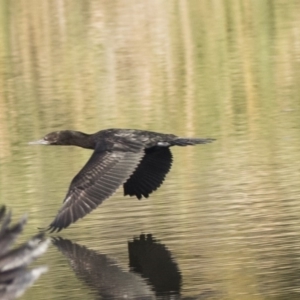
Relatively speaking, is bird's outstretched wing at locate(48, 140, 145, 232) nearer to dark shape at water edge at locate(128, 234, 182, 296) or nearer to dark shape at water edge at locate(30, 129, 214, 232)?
dark shape at water edge at locate(30, 129, 214, 232)

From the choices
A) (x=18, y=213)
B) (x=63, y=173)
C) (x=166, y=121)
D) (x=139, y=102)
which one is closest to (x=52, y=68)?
(x=139, y=102)

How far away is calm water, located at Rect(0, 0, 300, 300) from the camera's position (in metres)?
9.48

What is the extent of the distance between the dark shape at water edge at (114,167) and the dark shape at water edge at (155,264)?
2.54 feet

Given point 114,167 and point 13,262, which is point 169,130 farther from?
point 13,262

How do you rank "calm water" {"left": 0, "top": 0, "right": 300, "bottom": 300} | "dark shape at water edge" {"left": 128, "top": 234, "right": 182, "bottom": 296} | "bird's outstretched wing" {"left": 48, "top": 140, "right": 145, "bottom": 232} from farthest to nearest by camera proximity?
1. "bird's outstretched wing" {"left": 48, "top": 140, "right": 145, "bottom": 232}
2. "calm water" {"left": 0, "top": 0, "right": 300, "bottom": 300}
3. "dark shape at water edge" {"left": 128, "top": 234, "right": 182, "bottom": 296}

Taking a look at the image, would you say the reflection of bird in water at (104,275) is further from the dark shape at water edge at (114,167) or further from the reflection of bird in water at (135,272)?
the dark shape at water edge at (114,167)

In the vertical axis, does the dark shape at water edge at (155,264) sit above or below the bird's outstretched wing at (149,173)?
below

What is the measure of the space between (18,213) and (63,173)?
2588mm

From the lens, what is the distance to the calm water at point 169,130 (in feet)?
31.1

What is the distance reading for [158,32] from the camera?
1232 inches

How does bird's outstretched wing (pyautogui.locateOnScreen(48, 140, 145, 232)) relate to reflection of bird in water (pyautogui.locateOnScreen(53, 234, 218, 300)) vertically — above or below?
above

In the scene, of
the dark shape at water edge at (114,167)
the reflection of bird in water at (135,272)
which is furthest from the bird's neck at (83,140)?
the reflection of bird in water at (135,272)

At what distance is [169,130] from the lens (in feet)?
58.1

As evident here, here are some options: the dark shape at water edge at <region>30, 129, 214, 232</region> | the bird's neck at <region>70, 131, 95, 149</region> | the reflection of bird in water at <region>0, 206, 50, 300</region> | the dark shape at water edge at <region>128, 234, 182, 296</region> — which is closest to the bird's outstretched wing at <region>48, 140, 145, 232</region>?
the dark shape at water edge at <region>30, 129, 214, 232</region>
